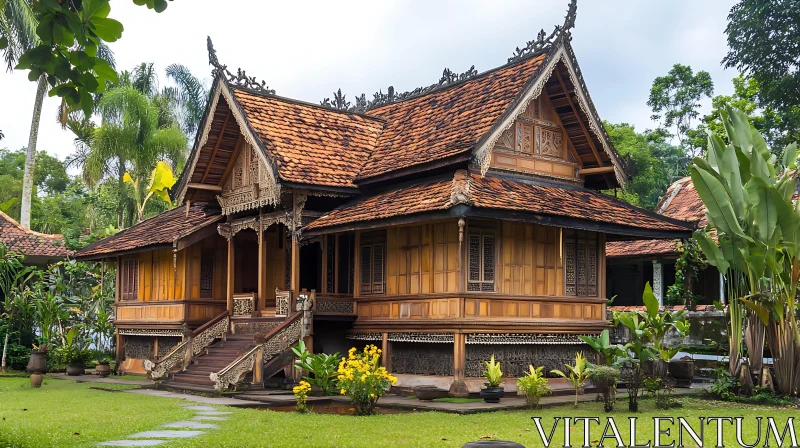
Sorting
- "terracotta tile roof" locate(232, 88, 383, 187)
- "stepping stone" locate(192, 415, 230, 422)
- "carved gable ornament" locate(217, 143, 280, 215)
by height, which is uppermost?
"terracotta tile roof" locate(232, 88, 383, 187)

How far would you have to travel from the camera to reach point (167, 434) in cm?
1098

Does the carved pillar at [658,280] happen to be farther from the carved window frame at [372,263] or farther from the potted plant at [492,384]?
the potted plant at [492,384]

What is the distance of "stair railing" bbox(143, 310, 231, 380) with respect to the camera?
19.5 m

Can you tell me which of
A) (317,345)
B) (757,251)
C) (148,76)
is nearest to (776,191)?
(757,251)

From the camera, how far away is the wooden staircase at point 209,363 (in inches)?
725

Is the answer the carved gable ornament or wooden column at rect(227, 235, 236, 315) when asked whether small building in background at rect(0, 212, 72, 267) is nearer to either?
wooden column at rect(227, 235, 236, 315)

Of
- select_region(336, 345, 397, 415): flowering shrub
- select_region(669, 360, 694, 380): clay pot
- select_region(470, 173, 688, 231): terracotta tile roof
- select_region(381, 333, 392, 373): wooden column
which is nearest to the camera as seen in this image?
select_region(336, 345, 397, 415): flowering shrub

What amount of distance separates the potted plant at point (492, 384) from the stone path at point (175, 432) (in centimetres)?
451

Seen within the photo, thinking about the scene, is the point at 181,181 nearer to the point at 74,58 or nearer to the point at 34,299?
the point at 34,299

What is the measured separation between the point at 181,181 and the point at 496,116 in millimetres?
8070

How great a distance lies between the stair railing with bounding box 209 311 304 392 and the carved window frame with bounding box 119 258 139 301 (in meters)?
8.55

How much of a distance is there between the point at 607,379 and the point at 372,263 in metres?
6.60

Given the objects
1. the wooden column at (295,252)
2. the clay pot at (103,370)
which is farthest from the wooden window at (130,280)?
the wooden column at (295,252)

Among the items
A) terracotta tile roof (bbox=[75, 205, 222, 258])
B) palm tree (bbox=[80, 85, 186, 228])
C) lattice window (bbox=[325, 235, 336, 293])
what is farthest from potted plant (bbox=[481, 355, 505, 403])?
palm tree (bbox=[80, 85, 186, 228])
